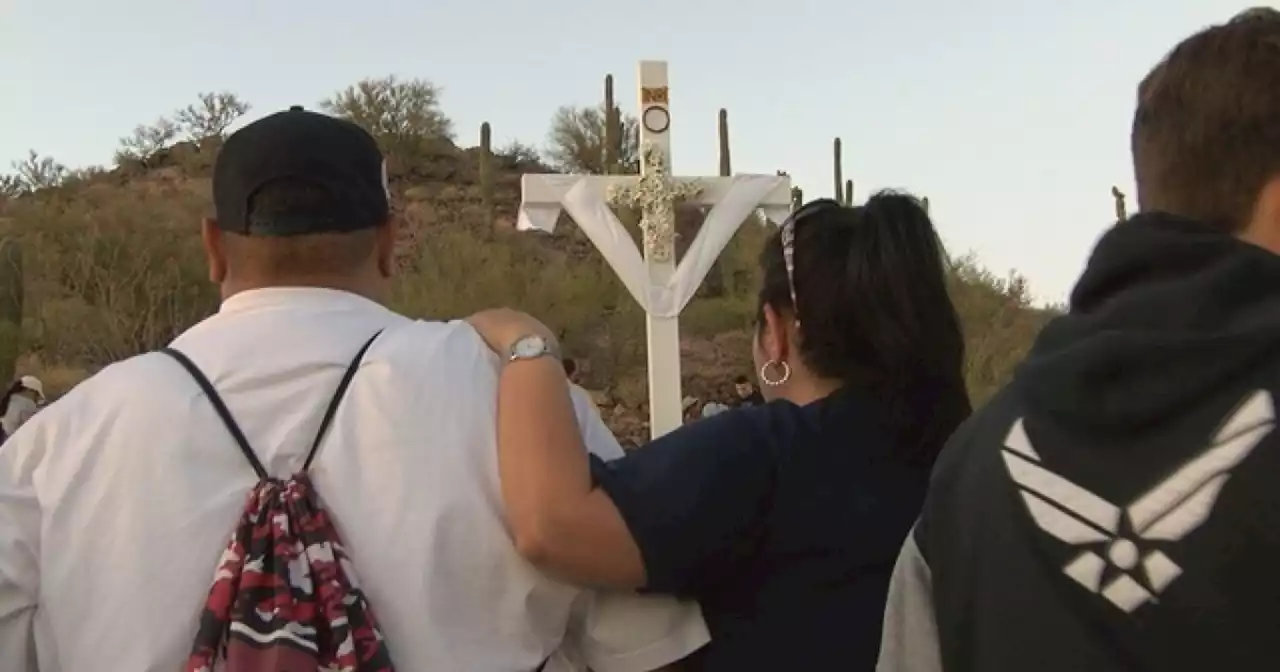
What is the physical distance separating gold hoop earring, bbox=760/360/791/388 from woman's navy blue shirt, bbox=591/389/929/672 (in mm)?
96

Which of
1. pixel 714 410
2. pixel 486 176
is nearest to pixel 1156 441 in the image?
pixel 714 410

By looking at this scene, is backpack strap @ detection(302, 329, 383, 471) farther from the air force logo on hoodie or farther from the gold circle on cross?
the gold circle on cross

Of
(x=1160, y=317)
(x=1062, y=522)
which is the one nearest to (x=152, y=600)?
(x=1062, y=522)

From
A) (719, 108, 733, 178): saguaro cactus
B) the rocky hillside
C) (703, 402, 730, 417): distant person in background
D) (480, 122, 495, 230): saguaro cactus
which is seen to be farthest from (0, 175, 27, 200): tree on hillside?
(703, 402, 730, 417): distant person in background

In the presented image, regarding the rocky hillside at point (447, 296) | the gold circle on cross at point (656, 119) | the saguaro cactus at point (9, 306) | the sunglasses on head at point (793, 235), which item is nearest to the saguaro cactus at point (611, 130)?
the rocky hillside at point (447, 296)

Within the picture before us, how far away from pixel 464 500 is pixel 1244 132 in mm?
940

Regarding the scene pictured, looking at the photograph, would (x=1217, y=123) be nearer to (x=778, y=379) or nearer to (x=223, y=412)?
(x=778, y=379)

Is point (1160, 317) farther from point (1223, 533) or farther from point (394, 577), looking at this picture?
point (394, 577)

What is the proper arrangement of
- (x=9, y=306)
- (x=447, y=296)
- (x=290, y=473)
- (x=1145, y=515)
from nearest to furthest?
1. (x=1145, y=515)
2. (x=290, y=473)
3. (x=9, y=306)
4. (x=447, y=296)

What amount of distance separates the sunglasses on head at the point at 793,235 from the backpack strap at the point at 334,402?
0.57m

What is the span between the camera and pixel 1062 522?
1187 mm

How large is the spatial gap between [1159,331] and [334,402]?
968 mm

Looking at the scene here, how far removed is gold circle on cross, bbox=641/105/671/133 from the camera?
8070mm

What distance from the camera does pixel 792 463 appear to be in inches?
70.7
